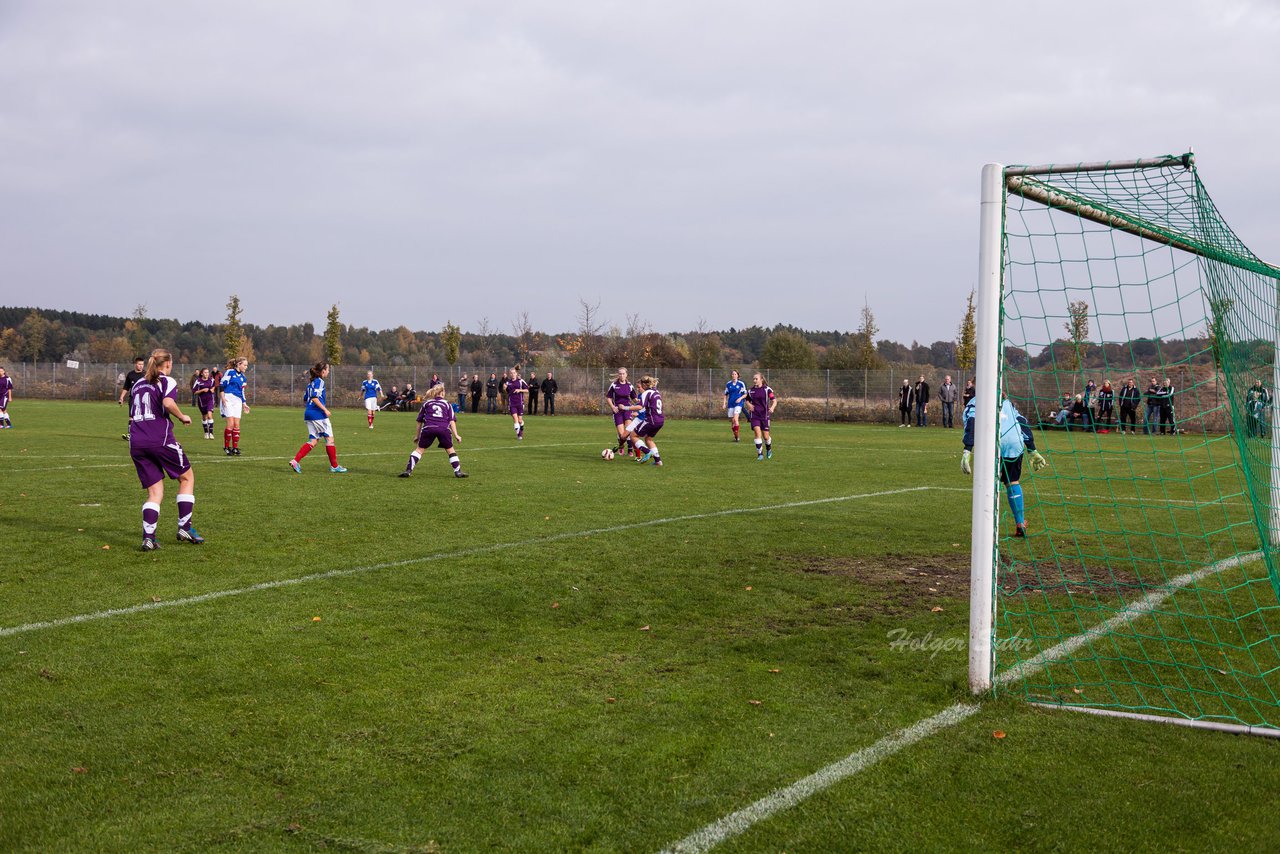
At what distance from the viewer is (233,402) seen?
64.8ft

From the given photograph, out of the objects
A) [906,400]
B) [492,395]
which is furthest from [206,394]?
[906,400]

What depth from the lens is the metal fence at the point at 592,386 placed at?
41375 millimetres

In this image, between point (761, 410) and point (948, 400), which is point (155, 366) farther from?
point (948, 400)

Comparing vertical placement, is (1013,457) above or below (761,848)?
above

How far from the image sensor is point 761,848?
3410 millimetres

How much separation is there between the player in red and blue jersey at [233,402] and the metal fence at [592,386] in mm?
24567

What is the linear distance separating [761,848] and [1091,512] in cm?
991

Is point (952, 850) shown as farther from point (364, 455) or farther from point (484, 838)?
point (364, 455)

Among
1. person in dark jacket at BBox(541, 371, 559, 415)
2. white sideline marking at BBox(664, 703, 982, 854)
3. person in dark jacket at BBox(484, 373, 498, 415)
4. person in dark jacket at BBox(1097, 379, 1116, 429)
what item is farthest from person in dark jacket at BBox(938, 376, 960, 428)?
white sideline marking at BBox(664, 703, 982, 854)

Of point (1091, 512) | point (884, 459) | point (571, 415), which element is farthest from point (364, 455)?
point (571, 415)

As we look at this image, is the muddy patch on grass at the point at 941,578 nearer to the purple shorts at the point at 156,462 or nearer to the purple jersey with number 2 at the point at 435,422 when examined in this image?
the purple shorts at the point at 156,462

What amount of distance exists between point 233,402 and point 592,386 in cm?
2903

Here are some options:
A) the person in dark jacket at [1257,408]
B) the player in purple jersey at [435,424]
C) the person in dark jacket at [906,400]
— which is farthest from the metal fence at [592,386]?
the person in dark jacket at [1257,408]

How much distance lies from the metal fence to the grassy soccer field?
3154cm
